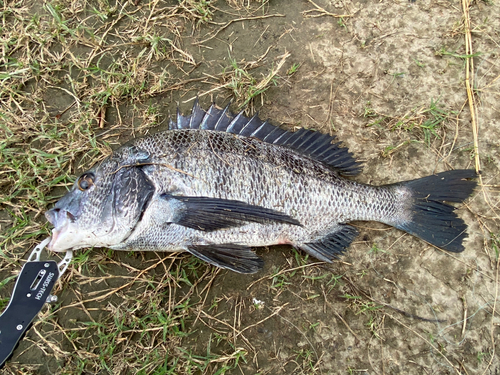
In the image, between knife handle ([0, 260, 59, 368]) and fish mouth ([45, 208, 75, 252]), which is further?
knife handle ([0, 260, 59, 368])

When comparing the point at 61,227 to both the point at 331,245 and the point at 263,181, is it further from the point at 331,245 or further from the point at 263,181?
the point at 331,245

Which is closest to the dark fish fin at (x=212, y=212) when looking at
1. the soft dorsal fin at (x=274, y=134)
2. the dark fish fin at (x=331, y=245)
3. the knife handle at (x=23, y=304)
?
the dark fish fin at (x=331, y=245)

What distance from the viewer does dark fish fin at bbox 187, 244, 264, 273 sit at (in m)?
2.44

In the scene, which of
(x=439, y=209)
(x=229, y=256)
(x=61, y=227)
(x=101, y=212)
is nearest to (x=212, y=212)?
(x=229, y=256)

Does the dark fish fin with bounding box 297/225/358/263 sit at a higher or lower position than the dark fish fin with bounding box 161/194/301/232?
lower

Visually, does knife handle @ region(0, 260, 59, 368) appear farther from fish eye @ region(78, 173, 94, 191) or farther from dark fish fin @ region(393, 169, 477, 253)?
dark fish fin @ region(393, 169, 477, 253)

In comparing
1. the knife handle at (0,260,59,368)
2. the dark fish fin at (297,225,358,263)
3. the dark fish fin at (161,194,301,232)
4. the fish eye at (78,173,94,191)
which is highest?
the fish eye at (78,173,94,191)

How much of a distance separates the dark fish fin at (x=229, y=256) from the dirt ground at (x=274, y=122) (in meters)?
0.32

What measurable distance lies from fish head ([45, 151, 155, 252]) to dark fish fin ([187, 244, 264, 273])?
0.55m

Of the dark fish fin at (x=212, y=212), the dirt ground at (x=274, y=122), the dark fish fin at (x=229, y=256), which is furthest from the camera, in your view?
the dirt ground at (x=274, y=122)

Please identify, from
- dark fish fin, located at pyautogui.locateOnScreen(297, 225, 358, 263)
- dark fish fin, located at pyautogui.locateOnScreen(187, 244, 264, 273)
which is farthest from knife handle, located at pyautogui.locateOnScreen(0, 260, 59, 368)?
dark fish fin, located at pyautogui.locateOnScreen(297, 225, 358, 263)

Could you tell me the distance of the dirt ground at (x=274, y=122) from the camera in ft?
8.73

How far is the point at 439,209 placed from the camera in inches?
106

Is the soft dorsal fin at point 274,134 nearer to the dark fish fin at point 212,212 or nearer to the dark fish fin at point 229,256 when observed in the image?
the dark fish fin at point 212,212
